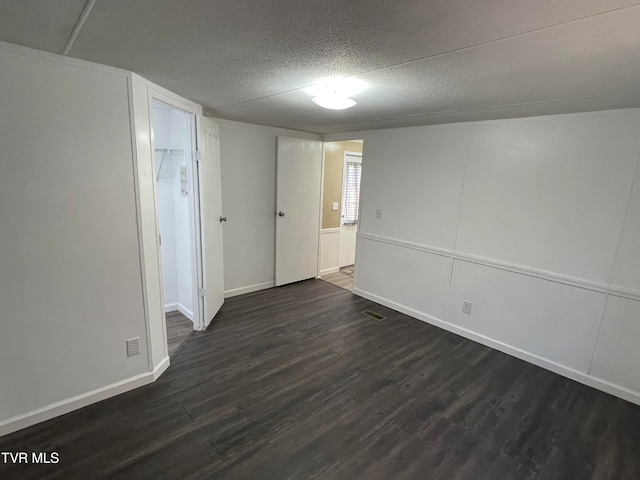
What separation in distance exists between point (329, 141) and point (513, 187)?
2.52 m

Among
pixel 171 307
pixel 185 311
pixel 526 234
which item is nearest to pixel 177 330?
pixel 185 311

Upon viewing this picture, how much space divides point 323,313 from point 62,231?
8.46 ft

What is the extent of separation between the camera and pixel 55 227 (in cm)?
179

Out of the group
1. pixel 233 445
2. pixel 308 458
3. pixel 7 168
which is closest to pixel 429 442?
pixel 308 458

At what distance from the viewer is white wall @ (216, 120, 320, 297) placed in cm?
372

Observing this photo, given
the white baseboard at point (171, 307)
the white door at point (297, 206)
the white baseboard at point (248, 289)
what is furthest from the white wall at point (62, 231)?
the white door at point (297, 206)

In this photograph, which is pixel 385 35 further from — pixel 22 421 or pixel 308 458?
pixel 22 421

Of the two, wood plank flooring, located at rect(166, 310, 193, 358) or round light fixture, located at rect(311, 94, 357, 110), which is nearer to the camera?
round light fixture, located at rect(311, 94, 357, 110)

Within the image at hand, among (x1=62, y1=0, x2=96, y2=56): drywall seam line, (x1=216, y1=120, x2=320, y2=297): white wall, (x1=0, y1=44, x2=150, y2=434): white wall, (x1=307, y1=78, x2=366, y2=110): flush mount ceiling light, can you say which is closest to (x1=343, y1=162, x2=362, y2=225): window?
(x1=216, y1=120, x2=320, y2=297): white wall

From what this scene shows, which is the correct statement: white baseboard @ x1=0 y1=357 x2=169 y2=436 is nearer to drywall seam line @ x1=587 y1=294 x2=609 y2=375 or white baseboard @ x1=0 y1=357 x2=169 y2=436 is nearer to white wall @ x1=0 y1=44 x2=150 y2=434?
white wall @ x1=0 y1=44 x2=150 y2=434

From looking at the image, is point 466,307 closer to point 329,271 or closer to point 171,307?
point 329,271

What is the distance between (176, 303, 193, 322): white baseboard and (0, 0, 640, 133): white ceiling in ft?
7.35

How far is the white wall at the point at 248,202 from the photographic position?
12.2ft

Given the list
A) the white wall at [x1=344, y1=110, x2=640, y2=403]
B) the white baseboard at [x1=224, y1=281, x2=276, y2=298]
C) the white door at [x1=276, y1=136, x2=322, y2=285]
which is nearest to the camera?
the white wall at [x1=344, y1=110, x2=640, y2=403]
